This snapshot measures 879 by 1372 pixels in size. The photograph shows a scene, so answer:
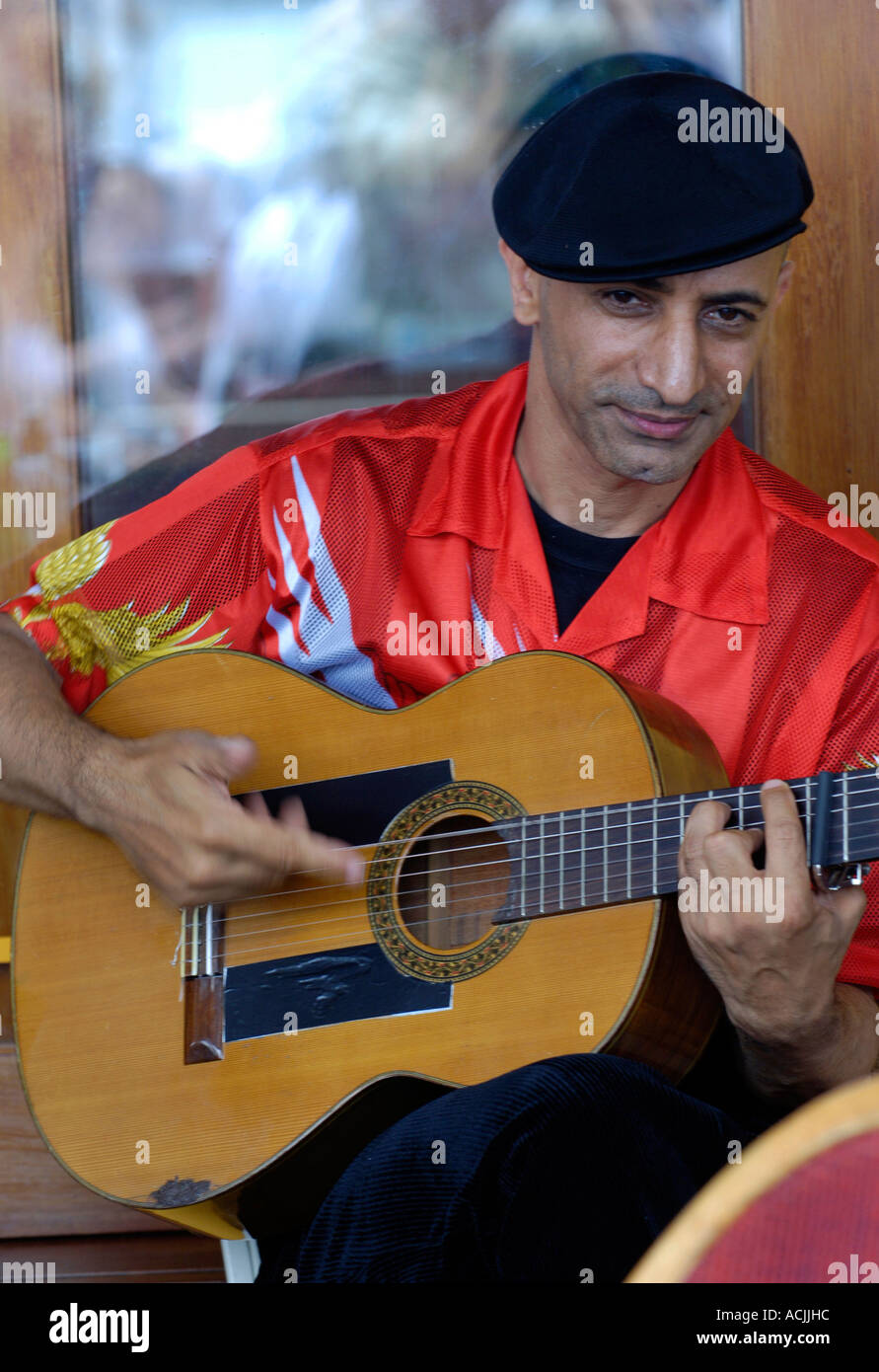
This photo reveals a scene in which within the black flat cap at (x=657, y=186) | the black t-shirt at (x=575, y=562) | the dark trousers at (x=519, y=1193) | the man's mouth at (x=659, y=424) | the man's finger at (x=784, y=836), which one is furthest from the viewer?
the black t-shirt at (x=575, y=562)

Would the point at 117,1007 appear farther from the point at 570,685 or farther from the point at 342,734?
the point at 570,685

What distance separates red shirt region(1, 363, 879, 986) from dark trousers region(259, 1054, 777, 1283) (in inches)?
20.6

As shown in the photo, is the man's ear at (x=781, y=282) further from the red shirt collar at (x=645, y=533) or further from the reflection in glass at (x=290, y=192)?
the reflection in glass at (x=290, y=192)

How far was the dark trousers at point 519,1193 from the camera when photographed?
113cm

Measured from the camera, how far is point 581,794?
4.81ft

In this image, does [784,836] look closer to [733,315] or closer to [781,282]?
[733,315]

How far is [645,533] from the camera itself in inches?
68.8

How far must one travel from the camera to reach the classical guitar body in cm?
142

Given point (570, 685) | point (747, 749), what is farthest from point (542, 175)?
point (747, 749)

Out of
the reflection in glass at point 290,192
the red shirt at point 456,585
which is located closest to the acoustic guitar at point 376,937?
the red shirt at point 456,585

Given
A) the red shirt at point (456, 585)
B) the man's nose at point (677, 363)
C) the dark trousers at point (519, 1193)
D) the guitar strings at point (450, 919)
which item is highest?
the man's nose at point (677, 363)

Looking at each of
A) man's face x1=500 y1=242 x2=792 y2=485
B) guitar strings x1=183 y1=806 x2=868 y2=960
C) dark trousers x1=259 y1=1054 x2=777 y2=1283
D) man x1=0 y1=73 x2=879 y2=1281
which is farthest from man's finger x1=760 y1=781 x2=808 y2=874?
man's face x1=500 y1=242 x2=792 y2=485

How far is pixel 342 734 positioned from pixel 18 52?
147 centimetres
